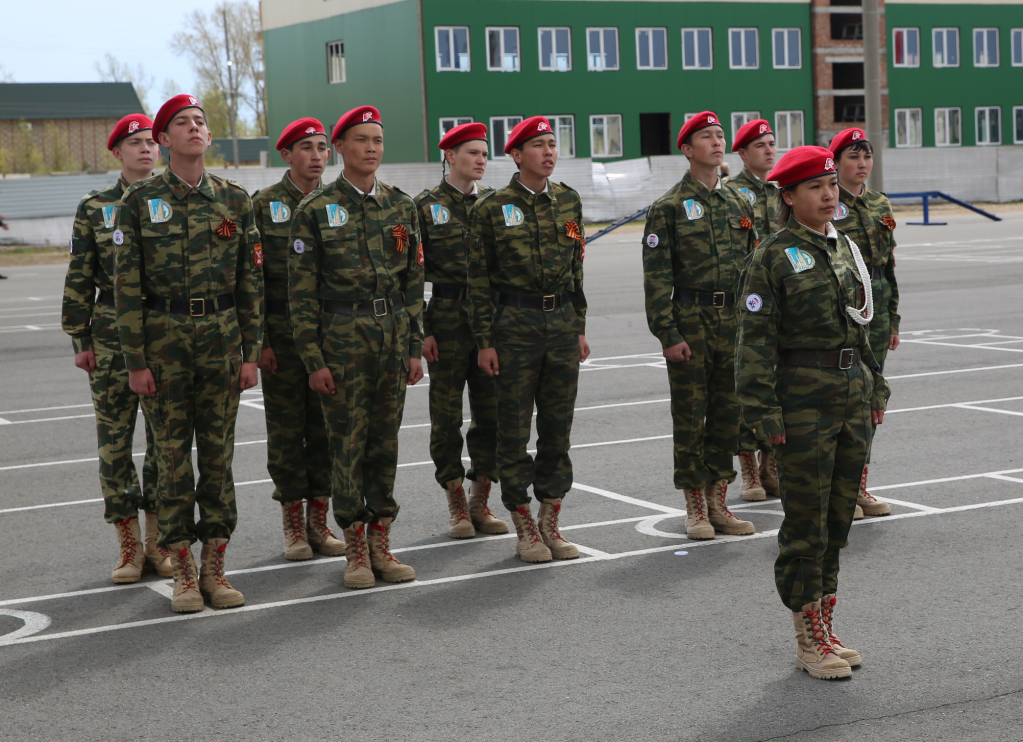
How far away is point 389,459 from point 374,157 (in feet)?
5.56

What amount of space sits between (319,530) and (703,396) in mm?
2540

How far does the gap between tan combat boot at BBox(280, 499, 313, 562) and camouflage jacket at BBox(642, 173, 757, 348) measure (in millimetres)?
2471

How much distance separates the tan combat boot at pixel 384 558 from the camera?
6.98 m

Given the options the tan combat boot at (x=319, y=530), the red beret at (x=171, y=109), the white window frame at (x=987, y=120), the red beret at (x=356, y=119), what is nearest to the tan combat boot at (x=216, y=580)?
the tan combat boot at (x=319, y=530)

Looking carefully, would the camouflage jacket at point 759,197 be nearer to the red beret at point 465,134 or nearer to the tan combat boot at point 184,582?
the red beret at point 465,134

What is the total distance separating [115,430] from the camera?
7.05m

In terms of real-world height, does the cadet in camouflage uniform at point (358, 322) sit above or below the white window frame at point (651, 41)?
below

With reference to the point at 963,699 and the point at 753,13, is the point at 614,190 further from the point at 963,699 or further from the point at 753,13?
the point at 963,699

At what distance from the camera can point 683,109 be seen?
5584cm

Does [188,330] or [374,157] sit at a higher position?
[374,157]

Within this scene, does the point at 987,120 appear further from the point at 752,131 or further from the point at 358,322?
the point at 358,322

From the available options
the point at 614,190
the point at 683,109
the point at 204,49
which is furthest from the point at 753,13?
the point at 204,49

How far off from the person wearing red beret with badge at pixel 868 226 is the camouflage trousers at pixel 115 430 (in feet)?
14.6

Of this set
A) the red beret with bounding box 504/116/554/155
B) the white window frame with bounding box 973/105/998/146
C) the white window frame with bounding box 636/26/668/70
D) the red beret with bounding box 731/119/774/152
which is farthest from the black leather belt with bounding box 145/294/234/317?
the white window frame with bounding box 973/105/998/146
